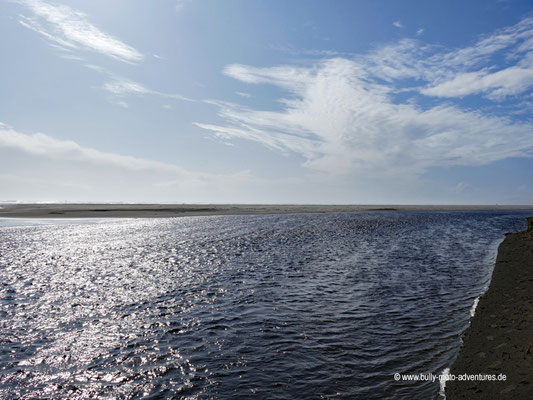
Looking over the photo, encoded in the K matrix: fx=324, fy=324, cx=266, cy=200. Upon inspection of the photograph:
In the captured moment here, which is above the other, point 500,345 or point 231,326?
point 500,345

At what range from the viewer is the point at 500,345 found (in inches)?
433

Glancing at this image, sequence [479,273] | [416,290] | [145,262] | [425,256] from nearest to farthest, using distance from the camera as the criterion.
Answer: [416,290] → [479,273] → [145,262] → [425,256]

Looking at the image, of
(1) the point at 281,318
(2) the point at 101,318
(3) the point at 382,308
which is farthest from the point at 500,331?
(2) the point at 101,318

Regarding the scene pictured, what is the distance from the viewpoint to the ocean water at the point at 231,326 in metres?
9.51

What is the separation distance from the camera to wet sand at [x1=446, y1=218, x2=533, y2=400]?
8.47 m

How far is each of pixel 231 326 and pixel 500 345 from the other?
998cm

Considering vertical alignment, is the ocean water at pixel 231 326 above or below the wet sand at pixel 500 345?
below

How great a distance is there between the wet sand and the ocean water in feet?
1.97

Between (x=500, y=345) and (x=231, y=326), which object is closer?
(x=500, y=345)

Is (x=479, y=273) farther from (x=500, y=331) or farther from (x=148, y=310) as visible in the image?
(x=148, y=310)

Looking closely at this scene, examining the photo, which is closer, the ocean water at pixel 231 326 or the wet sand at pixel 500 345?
the wet sand at pixel 500 345

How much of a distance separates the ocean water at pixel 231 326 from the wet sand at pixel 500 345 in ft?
1.97

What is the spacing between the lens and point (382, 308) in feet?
53.1

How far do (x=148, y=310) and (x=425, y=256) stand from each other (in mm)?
26588
